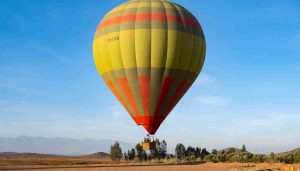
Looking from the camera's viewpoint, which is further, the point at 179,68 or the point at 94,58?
the point at 94,58

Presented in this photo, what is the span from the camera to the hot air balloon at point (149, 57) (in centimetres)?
3691

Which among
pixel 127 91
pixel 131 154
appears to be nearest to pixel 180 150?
pixel 131 154

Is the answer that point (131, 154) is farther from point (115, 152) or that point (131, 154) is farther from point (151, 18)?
point (151, 18)

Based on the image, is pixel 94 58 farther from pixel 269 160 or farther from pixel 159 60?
pixel 269 160

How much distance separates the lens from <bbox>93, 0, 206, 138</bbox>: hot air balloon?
36906 millimetres

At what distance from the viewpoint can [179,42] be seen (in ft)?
123

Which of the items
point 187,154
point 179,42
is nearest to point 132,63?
point 179,42

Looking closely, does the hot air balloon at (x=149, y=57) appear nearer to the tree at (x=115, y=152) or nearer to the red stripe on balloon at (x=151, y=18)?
the red stripe on balloon at (x=151, y=18)

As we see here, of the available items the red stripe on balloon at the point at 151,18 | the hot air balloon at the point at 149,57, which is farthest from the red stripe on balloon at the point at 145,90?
the red stripe on balloon at the point at 151,18

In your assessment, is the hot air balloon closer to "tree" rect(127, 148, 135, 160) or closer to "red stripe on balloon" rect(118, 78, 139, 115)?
"red stripe on balloon" rect(118, 78, 139, 115)

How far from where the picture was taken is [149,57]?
36.8 meters

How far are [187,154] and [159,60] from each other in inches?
4759

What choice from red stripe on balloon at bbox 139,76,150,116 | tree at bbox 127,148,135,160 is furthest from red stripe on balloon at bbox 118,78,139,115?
tree at bbox 127,148,135,160

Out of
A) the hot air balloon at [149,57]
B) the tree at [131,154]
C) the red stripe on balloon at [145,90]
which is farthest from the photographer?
the tree at [131,154]
